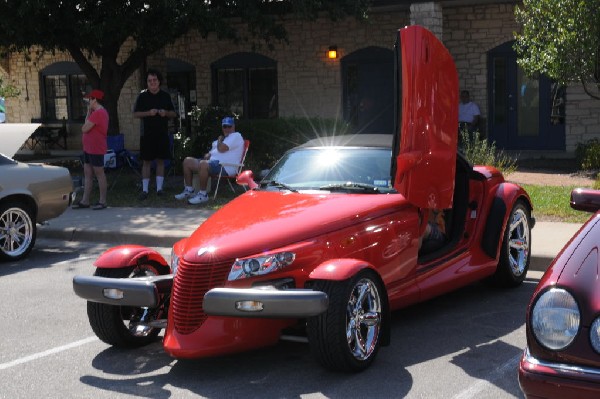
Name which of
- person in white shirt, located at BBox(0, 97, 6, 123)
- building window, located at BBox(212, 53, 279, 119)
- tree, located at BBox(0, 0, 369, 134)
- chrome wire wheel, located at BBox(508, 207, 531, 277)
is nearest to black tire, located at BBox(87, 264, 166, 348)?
chrome wire wheel, located at BBox(508, 207, 531, 277)

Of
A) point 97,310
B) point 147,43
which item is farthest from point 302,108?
point 97,310

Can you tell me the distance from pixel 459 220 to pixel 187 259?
2.63 metres

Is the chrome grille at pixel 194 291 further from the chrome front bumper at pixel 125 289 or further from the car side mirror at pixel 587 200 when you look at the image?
the car side mirror at pixel 587 200

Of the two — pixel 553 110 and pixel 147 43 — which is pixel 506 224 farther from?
pixel 553 110

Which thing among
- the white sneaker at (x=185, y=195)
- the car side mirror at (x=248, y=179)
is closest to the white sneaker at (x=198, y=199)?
the white sneaker at (x=185, y=195)

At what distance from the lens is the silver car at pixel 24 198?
990 centimetres

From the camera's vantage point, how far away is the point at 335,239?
5.80 metres

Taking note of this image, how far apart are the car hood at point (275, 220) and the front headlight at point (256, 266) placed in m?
0.06

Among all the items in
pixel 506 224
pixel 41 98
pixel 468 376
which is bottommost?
pixel 468 376

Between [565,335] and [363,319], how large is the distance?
6.26 feet

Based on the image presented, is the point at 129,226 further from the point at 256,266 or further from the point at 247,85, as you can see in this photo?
the point at 247,85

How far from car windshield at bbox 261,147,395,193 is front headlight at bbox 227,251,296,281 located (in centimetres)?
128

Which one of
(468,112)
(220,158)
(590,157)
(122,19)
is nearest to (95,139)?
(220,158)

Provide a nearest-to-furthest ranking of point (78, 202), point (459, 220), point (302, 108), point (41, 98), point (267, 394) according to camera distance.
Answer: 1. point (267, 394)
2. point (459, 220)
3. point (78, 202)
4. point (302, 108)
5. point (41, 98)
